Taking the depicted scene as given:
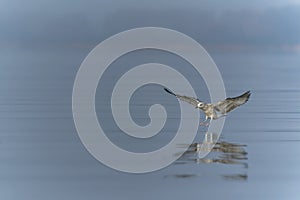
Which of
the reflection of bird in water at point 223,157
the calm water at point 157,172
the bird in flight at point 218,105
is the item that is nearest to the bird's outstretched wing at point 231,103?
the bird in flight at point 218,105

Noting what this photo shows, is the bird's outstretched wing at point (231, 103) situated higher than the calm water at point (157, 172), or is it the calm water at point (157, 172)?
the bird's outstretched wing at point (231, 103)

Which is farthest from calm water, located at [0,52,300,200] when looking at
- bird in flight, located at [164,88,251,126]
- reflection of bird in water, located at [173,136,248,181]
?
bird in flight, located at [164,88,251,126]

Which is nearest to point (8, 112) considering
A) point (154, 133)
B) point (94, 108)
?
point (94, 108)

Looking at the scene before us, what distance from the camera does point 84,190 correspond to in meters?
13.7

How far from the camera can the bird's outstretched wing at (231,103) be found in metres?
18.4

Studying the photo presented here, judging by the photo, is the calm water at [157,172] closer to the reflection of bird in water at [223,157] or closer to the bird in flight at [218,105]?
the reflection of bird in water at [223,157]

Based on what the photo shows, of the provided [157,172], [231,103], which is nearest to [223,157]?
[157,172]

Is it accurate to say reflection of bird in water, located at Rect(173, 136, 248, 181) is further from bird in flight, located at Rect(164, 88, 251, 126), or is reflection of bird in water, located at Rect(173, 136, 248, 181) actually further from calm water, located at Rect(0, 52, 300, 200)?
bird in flight, located at Rect(164, 88, 251, 126)

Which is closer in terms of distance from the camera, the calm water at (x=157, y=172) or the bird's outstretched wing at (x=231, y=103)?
the calm water at (x=157, y=172)

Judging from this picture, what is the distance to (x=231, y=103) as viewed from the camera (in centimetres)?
1862

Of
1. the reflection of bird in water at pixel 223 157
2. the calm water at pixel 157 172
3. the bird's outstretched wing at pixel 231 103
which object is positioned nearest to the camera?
the calm water at pixel 157 172

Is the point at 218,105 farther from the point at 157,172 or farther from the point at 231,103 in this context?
the point at 157,172

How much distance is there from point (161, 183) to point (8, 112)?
30.3 feet

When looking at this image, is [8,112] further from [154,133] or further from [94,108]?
[154,133]
